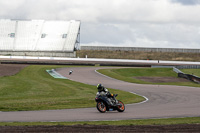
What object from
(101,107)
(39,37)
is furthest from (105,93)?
(39,37)

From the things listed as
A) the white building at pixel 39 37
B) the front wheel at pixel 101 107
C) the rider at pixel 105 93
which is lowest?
the front wheel at pixel 101 107

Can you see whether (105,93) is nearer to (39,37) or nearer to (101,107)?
(101,107)

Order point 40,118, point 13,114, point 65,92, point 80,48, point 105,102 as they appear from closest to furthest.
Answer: point 40,118 < point 13,114 < point 105,102 < point 65,92 < point 80,48

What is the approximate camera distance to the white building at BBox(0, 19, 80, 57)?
11169 cm

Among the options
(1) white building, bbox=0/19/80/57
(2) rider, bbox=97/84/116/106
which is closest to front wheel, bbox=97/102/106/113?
(2) rider, bbox=97/84/116/106

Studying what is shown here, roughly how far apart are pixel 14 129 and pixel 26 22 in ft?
360

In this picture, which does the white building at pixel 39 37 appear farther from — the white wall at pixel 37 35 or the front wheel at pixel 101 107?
the front wheel at pixel 101 107

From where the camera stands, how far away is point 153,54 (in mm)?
121062

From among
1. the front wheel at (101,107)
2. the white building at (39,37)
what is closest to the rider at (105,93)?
the front wheel at (101,107)

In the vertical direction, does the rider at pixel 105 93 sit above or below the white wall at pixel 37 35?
below

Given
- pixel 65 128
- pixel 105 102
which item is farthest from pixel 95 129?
pixel 105 102

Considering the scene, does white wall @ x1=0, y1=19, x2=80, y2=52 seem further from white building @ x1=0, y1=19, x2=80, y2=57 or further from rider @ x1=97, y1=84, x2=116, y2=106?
rider @ x1=97, y1=84, x2=116, y2=106

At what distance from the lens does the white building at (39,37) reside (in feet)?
366

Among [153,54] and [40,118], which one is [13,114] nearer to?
[40,118]
